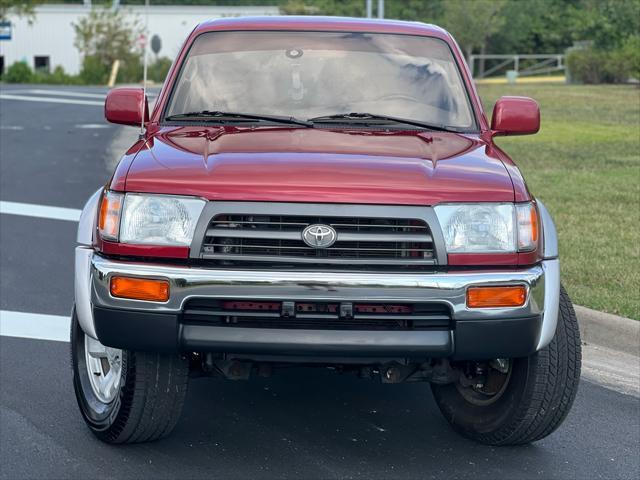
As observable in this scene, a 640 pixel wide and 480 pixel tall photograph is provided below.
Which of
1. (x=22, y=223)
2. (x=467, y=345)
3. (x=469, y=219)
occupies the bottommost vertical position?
(x=22, y=223)

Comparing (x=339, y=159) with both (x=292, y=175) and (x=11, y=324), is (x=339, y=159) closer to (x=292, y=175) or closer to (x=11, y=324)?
(x=292, y=175)

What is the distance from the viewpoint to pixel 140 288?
4.59 metres

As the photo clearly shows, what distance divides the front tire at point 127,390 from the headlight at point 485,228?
1225mm

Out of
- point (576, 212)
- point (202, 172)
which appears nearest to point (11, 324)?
point (202, 172)

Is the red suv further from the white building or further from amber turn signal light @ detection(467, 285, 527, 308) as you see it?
the white building

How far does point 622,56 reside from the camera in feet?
123

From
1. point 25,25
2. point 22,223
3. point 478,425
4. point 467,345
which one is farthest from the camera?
point 25,25

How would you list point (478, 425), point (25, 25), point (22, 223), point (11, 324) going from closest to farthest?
point (478, 425) → point (11, 324) → point (22, 223) → point (25, 25)

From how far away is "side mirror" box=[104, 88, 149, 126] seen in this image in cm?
607

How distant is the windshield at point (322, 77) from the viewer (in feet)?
19.4

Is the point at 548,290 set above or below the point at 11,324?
above

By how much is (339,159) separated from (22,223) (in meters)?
7.12

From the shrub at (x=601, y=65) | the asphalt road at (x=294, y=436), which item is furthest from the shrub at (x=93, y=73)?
the asphalt road at (x=294, y=436)

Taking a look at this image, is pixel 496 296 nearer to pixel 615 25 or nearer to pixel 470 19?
pixel 615 25
